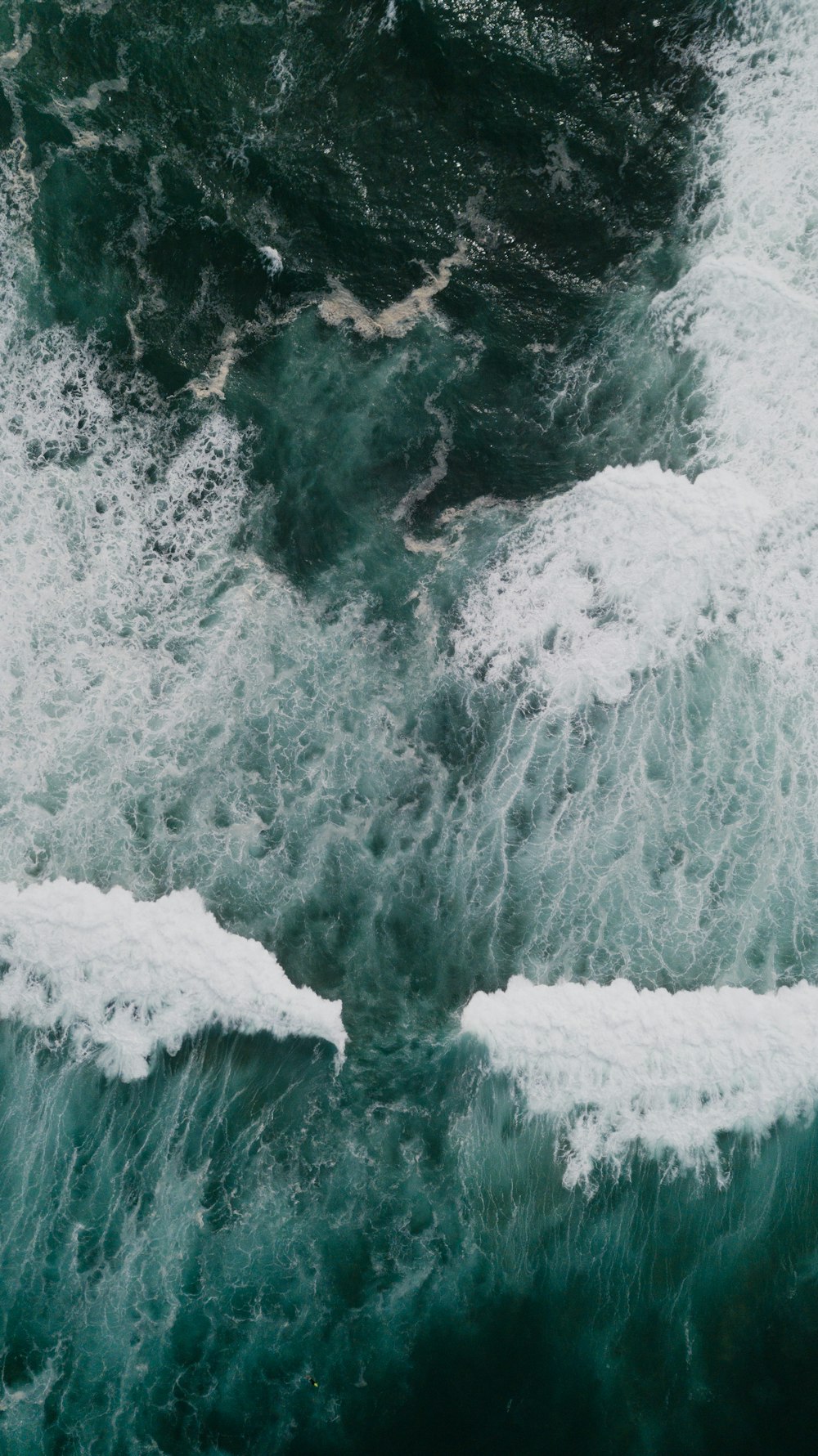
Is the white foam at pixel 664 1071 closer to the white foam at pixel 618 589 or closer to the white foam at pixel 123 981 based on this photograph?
the white foam at pixel 123 981

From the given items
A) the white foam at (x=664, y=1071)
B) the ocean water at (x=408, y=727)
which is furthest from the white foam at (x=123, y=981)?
the white foam at (x=664, y=1071)

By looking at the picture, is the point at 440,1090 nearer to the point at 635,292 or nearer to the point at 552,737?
the point at 552,737

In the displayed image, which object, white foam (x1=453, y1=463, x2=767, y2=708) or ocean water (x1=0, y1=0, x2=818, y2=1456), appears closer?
ocean water (x1=0, y1=0, x2=818, y2=1456)

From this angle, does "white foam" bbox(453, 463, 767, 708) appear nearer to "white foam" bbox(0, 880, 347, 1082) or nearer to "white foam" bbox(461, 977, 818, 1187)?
"white foam" bbox(461, 977, 818, 1187)

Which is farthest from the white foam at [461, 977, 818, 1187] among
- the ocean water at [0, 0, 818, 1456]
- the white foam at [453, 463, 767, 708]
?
the white foam at [453, 463, 767, 708]

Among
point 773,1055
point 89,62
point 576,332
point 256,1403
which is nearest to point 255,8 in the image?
point 89,62

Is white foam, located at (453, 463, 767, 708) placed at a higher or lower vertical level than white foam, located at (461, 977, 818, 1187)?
higher

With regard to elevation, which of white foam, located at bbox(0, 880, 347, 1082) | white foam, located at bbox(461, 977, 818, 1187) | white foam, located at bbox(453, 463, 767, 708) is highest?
white foam, located at bbox(453, 463, 767, 708)

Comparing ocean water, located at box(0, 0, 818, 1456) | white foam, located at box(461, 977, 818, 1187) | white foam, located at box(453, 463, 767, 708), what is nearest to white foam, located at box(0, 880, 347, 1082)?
ocean water, located at box(0, 0, 818, 1456)
